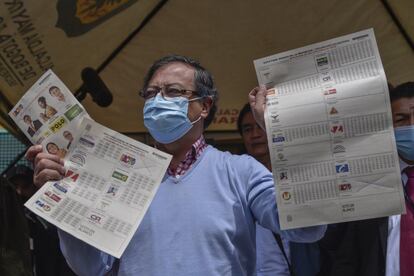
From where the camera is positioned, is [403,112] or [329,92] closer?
[329,92]

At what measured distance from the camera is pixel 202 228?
4.65ft

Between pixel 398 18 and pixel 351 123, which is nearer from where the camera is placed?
pixel 351 123

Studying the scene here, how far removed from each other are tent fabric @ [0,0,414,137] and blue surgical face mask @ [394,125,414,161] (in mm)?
1302

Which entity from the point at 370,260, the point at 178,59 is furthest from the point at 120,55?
the point at 370,260

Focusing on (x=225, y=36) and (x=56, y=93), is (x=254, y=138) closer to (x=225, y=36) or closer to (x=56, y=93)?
(x=225, y=36)

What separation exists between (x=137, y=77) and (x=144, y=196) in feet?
6.43

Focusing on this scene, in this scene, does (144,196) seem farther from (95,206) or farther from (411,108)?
(411,108)

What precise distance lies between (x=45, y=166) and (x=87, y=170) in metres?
0.12

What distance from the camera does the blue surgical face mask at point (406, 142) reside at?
1.89 m

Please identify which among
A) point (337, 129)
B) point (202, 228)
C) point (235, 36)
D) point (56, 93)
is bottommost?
point (202, 228)

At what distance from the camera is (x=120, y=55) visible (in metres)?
3.19

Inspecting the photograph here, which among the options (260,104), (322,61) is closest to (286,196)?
(260,104)

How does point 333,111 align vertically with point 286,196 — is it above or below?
above

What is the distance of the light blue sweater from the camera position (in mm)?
1395
